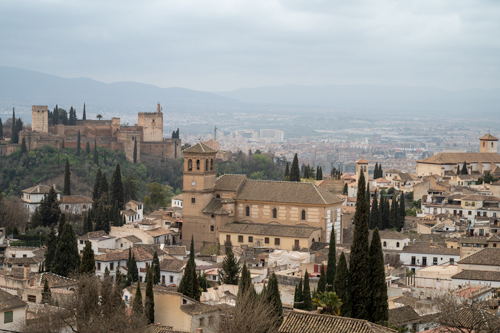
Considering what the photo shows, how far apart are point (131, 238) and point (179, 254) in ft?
15.7

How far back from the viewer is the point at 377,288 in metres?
24.2

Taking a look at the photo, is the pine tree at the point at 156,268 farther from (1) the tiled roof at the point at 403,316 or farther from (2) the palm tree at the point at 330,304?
(2) the palm tree at the point at 330,304

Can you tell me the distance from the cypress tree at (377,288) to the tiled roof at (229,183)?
26.5 metres

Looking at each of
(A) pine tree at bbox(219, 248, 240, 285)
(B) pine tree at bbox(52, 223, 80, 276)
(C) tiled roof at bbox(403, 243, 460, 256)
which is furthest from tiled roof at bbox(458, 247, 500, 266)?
(B) pine tree at bbox(52, 223, 80, 276)

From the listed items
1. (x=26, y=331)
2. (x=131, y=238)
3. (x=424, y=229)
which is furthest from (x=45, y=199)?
(x=26, y=331)

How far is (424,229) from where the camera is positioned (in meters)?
51.4

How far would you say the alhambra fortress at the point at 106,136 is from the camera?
86625 millimetres

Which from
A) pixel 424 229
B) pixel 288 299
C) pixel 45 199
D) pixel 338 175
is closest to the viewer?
pixel 288 299

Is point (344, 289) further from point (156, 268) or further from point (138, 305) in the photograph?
point (156, 268)

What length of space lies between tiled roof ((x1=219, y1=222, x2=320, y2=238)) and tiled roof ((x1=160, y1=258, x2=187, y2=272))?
8.36 metres

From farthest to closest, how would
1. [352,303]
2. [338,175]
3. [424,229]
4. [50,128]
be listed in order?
[50,128] < [338,175] < [424,229] < [352,303]

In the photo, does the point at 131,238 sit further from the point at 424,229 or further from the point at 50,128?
the point at 50,128

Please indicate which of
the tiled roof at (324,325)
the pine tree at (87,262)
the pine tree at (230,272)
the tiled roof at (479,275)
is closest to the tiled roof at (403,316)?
the tiled roof at (324,325)

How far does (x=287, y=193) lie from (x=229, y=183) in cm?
412
